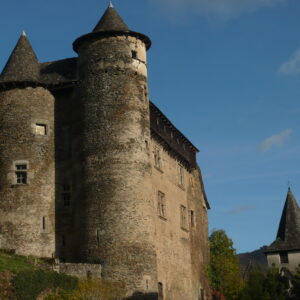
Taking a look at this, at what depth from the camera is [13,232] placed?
118ft

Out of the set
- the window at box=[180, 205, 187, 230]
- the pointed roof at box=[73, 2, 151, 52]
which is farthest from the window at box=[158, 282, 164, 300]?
the pointed roof at box=[73, 2, 151, 52]

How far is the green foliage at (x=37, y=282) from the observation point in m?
28.4

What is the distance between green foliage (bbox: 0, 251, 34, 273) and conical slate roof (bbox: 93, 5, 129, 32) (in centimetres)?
1344

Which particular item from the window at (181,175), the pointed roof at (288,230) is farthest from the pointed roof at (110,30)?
the pointed roof at (288,230)

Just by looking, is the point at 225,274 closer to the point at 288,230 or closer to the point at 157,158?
the point at 288,230

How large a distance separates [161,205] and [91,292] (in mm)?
12714

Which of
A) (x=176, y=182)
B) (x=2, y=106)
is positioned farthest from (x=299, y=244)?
(x=2, y=106)

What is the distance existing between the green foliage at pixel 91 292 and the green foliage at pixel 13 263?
199 cm

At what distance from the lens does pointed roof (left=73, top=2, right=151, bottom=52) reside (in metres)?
37.4

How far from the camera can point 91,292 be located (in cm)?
3008

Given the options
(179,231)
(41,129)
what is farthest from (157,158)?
(41,129)

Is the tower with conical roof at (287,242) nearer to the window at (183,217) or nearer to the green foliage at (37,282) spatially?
the window at (183,217)

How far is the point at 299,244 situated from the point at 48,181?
2847 cm

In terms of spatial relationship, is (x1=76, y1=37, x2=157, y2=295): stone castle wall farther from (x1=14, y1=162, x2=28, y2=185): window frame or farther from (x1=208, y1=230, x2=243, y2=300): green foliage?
(x1=208, y1=230, x2=243, y2=300): green foliage
